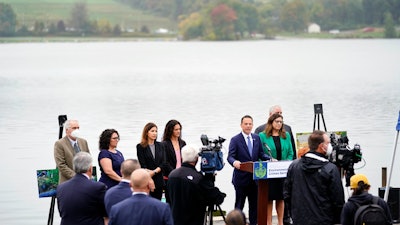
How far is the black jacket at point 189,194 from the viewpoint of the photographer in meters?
9.69

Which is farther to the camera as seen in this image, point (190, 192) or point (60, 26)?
point (60, 26)

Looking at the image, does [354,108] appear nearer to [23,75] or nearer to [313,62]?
[23,75]

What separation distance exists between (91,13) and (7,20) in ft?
43.1

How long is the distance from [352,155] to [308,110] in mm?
28855

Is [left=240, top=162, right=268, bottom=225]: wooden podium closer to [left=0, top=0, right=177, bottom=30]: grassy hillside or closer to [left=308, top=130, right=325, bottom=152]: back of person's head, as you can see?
[left=308, top=130, right=325, bottom=152]: back of person's head

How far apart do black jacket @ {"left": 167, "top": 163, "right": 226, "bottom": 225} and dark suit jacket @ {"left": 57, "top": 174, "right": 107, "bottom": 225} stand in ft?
2.73

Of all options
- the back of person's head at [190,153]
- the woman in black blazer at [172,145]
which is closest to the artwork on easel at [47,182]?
the woman in black blazer at [172,145]

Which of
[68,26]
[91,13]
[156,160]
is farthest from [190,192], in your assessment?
[91,13]

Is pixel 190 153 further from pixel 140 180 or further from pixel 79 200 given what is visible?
pixel 140 180

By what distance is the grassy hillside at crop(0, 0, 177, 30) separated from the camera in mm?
129500

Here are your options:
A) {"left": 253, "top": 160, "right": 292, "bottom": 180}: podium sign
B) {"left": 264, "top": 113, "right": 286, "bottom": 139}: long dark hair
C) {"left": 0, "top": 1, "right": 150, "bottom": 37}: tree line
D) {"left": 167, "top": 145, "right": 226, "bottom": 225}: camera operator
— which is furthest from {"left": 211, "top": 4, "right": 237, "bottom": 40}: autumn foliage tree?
{"left": 167, "top": 145, "right": 226, "bottom": 225}: camera operator

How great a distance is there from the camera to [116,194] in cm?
895

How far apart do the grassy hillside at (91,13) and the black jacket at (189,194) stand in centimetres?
11887

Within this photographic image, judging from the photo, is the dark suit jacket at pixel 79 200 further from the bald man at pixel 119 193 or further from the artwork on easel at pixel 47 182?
the artwork on easel at pixel 47 182
